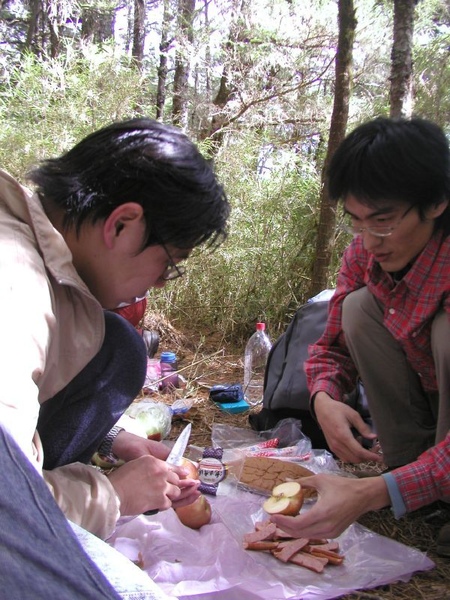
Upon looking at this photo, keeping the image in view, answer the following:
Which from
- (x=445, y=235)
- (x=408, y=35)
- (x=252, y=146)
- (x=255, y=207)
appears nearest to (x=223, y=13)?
(x=252, y=146)

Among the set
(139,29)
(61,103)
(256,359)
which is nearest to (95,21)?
(139,29)

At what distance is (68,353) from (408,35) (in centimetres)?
294

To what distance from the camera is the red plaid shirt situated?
1.60 m

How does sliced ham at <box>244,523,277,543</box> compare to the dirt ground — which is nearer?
the dirt ground

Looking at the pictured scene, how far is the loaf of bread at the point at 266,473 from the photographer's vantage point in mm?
1841

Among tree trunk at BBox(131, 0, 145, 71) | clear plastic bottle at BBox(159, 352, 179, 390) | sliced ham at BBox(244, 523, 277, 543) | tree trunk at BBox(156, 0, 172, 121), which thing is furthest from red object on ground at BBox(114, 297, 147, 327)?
tree trunk at BBox(131, 0, 145, 71)

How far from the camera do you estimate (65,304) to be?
105 cm

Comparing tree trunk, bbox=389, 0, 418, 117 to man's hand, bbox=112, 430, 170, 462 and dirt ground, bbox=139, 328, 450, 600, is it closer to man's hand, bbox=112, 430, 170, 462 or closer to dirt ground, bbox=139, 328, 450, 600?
dirt ground, bbox=139, 328, 450, 600

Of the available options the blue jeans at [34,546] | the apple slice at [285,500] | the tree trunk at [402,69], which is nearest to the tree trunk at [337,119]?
the tree trunk at [402,69]

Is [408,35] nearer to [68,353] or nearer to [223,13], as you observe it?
[68,353]

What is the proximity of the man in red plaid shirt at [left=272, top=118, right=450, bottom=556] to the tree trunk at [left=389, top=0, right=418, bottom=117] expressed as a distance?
1.57 metres

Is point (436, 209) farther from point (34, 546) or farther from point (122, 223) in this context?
point (34, 546)

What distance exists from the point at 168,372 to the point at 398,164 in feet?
6.70

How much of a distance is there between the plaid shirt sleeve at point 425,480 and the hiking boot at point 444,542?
268 mm
